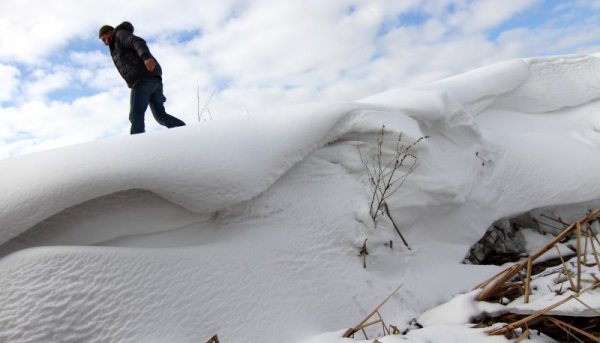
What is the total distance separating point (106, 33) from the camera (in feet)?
10.4

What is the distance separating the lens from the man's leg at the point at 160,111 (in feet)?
10.8

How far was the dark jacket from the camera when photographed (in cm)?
307

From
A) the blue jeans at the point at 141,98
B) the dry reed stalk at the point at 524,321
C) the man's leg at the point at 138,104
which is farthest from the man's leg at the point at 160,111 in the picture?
the dry reed stalk at the point at 524,321

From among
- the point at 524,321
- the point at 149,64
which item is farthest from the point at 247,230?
the point at 149,64

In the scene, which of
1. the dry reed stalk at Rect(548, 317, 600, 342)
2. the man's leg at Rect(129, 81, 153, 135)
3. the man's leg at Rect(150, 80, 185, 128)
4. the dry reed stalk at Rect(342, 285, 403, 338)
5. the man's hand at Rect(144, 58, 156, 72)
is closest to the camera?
the dry reed stalk at Rect(548, 317, 600, 342)

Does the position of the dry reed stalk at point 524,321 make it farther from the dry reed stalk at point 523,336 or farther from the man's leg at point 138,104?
the man's leg at point 138,104

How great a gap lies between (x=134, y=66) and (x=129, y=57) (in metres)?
0.10

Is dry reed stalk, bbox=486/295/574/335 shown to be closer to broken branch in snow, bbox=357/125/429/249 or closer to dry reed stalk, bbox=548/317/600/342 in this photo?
dry reed stalk, bbox=548/317/600/342

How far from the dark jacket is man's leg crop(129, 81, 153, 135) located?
59 millimetres

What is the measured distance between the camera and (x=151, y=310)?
Answer: 132 centimetres

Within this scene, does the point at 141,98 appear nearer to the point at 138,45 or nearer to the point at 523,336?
the point at 138,45

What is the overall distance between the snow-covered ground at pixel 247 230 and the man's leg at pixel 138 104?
1.50 metres

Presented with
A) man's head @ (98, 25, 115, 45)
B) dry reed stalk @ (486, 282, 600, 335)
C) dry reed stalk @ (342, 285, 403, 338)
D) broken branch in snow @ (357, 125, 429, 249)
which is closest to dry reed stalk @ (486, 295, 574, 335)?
dry reed stalk @ (486, 282, 600, 335)

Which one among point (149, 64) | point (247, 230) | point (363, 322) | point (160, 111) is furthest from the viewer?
point (160, 111)
